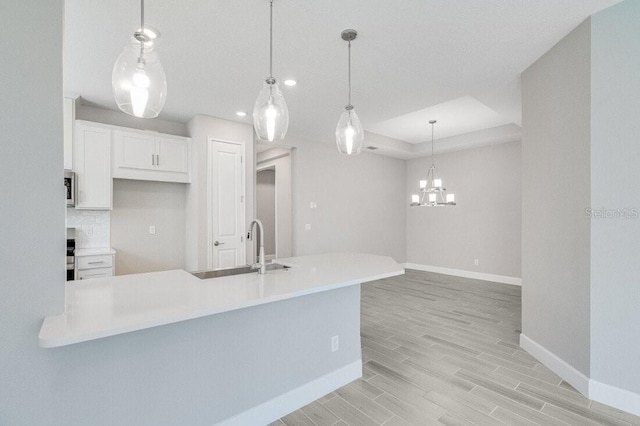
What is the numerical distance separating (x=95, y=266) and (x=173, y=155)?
1.66 meters

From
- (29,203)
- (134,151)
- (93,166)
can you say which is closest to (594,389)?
(29,203)

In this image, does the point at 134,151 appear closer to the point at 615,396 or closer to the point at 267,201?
the point at 267,201

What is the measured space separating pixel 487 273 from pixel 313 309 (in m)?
5.21

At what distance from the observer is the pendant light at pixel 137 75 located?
1624 mm

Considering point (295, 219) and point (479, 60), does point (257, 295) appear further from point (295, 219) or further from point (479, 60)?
point (295, 219)

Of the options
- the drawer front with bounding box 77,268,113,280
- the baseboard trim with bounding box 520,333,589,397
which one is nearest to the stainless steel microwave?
the drawer front with bounding box 77,268,113,280

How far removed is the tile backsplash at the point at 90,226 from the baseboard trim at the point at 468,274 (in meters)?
6.18

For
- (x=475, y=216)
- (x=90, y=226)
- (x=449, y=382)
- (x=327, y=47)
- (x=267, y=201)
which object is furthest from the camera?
(x=267, y=201)

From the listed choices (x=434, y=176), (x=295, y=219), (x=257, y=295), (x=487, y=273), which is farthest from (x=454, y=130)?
(x=257, y=295)

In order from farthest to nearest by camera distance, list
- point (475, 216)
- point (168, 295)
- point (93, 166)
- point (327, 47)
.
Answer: point (475, 216) → point (93, 166) → point (327, 47) → point (168, 295)

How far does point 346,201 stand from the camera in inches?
252

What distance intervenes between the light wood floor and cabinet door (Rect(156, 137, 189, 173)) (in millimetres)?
3233

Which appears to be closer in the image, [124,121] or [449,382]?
[449,382]

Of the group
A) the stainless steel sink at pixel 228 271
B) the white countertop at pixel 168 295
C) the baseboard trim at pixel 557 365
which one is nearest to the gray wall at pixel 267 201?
the stainless steel sink at pixel 228 271
